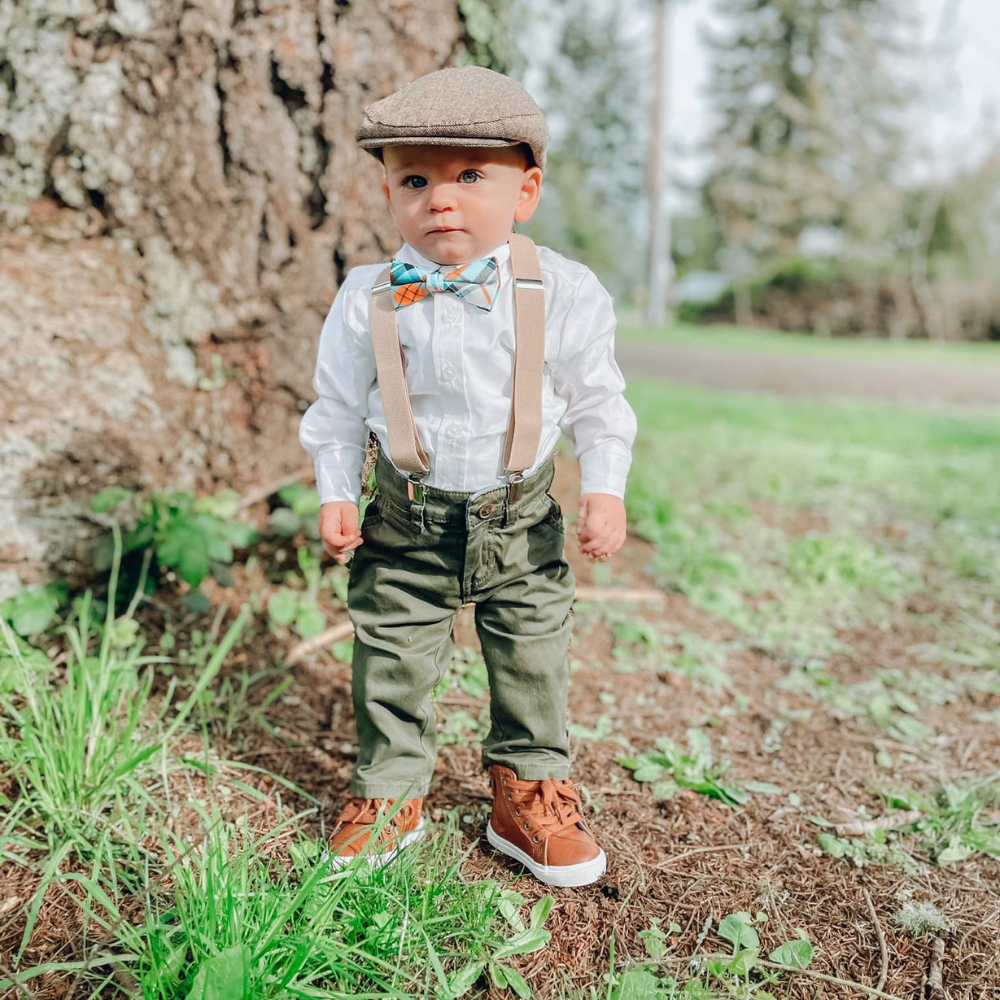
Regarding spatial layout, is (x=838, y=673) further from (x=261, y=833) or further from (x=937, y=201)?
(x=937, y=201)

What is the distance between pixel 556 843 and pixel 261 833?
2.02ft

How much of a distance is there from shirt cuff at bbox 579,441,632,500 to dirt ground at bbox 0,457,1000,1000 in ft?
2.51

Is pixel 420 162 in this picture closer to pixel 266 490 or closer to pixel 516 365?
pixel 516 365

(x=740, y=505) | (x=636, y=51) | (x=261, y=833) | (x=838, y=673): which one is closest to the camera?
(x=261, y=833)

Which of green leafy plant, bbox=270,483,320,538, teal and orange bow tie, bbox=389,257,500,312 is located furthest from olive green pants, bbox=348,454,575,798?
green leafy plant, bbox=270,483,320,538

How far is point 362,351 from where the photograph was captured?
1810 millimetres

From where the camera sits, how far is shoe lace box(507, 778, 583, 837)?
1842 millimetres

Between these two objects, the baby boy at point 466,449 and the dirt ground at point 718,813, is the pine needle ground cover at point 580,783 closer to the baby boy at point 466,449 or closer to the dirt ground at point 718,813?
the dirt ground at point 718,813

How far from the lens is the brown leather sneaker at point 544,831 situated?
179 cm

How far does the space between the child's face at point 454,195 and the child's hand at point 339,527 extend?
1.73ft

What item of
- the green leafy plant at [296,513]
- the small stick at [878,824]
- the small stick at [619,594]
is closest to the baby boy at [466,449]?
the small stick at [878,824]

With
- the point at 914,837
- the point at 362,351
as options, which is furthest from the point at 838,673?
the point at 362,351

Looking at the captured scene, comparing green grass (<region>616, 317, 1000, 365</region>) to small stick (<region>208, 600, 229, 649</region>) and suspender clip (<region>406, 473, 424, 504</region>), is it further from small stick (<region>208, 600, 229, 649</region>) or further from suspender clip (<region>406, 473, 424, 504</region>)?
suspender clip (<region>406, 473, 424, 504</region>)

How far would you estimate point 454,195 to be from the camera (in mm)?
1654
